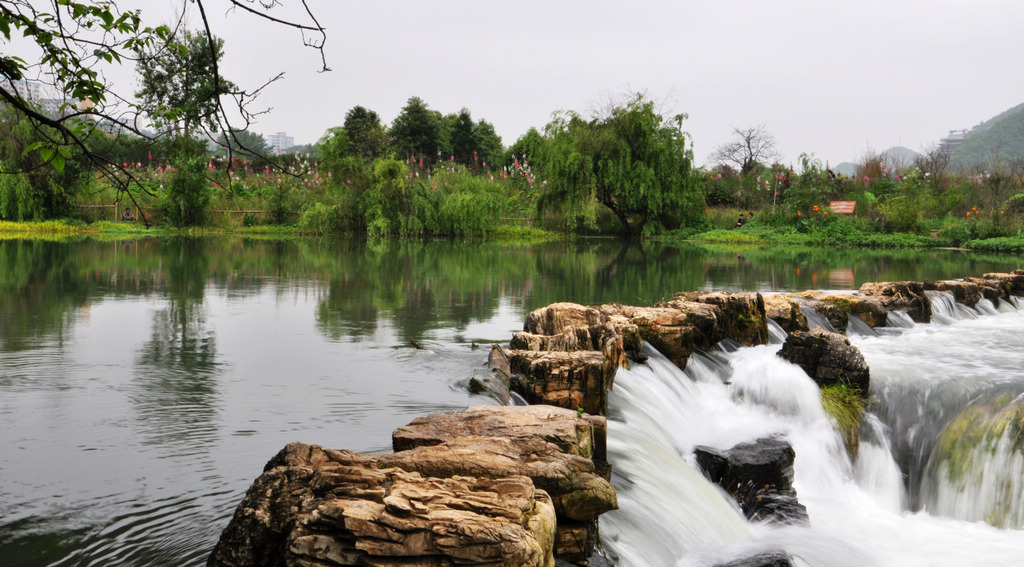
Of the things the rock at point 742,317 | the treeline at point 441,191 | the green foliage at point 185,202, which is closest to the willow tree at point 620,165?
the treeline at point 441,191

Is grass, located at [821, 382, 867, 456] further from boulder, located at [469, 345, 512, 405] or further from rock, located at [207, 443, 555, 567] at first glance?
rock, located at [207, 443, 555, 567]

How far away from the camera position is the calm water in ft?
13.1

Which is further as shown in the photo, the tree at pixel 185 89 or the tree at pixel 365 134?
the tree at pixel 365 134

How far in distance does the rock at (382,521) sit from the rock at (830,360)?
534cm

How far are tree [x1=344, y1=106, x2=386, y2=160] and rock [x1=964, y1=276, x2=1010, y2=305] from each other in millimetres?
27819

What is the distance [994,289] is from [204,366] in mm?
13572

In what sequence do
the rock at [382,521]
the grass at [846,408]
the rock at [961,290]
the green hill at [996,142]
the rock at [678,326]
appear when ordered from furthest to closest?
1. the green hill at [996,142]
2. the rock at [961,290]
3. the rock at [678,326]
4. the grass at [846,408]
5. the rock at [382,521]

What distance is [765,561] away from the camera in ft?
13.5

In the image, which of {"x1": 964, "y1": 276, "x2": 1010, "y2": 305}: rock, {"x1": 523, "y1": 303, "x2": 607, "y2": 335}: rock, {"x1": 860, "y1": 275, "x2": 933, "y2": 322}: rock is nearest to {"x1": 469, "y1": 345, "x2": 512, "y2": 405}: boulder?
{"x1": 523, "y1": 303, "x2": 607, "y2": 335}: rock

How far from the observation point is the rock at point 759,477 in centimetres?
524

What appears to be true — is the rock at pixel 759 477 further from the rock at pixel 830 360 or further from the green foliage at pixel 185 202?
the green foliage at pixel 185 202

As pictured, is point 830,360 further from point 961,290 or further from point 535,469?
point 961,290

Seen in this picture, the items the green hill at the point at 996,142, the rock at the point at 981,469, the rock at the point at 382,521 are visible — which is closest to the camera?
the rock at the point at 382,521

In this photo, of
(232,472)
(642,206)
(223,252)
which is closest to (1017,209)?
(642,206)
